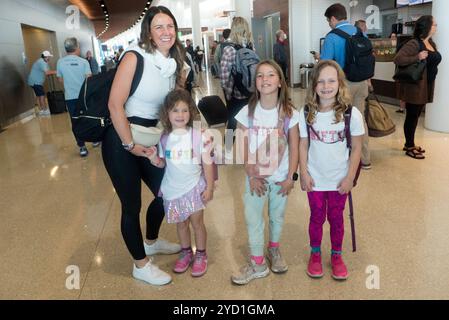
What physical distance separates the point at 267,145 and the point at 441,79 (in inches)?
161

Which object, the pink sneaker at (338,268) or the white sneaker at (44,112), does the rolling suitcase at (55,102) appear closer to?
the white sneaker at (44,112)

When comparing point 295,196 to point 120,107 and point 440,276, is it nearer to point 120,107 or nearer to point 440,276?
point 440,276

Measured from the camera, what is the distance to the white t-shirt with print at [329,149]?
2.05 m

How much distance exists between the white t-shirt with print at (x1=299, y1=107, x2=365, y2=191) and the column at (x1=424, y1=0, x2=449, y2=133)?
367 cm

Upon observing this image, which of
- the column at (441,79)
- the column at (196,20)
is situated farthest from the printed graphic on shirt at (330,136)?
the column at (196,20)

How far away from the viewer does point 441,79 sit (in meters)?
5.08

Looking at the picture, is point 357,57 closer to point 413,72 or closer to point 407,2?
point 413,72

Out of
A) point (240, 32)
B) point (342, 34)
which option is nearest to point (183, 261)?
point (240, 32)

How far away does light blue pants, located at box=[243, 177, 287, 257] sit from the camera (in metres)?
2.16

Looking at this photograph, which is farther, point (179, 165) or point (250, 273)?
point (250, 273)

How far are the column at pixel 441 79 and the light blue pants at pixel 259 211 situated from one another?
3.99 metres
